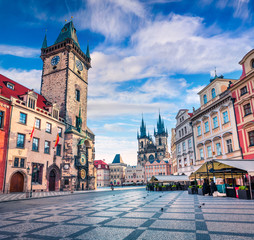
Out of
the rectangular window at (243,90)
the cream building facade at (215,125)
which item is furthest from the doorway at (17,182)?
the rectangular window at (243,90)

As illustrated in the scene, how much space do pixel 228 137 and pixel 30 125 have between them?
25972 mm

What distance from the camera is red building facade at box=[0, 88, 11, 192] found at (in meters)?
23.0

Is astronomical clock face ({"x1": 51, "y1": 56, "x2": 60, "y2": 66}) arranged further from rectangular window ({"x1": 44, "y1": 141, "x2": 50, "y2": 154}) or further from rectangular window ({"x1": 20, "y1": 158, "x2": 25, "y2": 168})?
rectangular window ({"x1": 20, "y1": 158, "x2": 25, "y2": 168})

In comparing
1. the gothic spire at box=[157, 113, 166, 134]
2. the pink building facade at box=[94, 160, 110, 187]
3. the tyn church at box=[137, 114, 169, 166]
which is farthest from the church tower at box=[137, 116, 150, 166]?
the pink building facade at box=[94, 160, 110, 187]

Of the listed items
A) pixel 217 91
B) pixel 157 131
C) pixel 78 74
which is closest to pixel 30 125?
pixel 78 74

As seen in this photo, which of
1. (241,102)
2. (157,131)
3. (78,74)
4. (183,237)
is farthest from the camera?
(157,131)

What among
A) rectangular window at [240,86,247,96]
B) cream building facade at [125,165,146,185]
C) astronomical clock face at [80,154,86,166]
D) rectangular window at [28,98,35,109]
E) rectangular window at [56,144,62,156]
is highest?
rectangular window at [28,98,35,109]

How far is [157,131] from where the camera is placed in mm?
160500

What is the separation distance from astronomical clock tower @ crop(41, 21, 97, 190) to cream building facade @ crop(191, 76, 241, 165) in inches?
794

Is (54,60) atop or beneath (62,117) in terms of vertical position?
atop

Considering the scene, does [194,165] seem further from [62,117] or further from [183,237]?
[183,237]

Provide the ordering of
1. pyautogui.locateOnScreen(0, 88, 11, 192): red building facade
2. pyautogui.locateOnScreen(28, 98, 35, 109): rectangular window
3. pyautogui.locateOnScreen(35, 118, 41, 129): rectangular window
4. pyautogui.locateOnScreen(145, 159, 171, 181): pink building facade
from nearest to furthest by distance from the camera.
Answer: pyautogui.locateOnScreen(0, 88, 11, 192): red building facade, pyautogui.locateOnScreen(28, 98, 35, 109): rectangular window, pyautogui.locateOnScreen(35, 118, 41, 129): rectangular window, pyautogui.locateOnScreen(145, 159, 171, 181): pink building facade

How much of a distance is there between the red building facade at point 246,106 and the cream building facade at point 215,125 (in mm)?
766

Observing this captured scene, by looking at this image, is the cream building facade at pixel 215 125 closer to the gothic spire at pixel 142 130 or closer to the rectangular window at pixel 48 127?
the rectangular window at pixel 48 127
